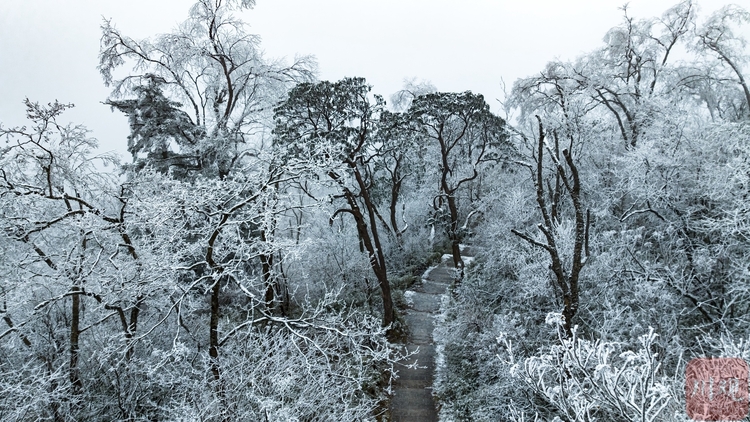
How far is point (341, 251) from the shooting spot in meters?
16.9

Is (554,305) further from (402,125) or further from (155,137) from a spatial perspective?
(155,137)

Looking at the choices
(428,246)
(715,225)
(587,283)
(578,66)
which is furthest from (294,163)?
(428,246)

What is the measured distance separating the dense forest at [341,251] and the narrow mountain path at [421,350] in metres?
0.39

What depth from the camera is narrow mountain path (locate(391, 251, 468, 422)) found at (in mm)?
10117

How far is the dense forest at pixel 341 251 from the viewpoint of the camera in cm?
677

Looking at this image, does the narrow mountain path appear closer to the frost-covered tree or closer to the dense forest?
the dense forest

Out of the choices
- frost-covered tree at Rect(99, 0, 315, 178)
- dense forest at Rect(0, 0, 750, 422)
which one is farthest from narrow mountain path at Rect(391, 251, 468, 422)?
frost-covered tree at Rect(99, 0, 315, 178)

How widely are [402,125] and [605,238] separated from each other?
29.2 feet

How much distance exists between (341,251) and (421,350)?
5.78 meters

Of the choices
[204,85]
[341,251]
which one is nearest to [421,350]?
[341,251]

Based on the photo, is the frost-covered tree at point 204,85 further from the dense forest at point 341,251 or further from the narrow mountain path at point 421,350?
the narrow mountain path at point 421,350

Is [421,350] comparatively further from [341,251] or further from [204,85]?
[204,85]

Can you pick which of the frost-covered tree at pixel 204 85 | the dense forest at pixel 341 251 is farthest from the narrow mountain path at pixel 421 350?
the frost-covered tree at pixel 204 85

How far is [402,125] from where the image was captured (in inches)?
653
